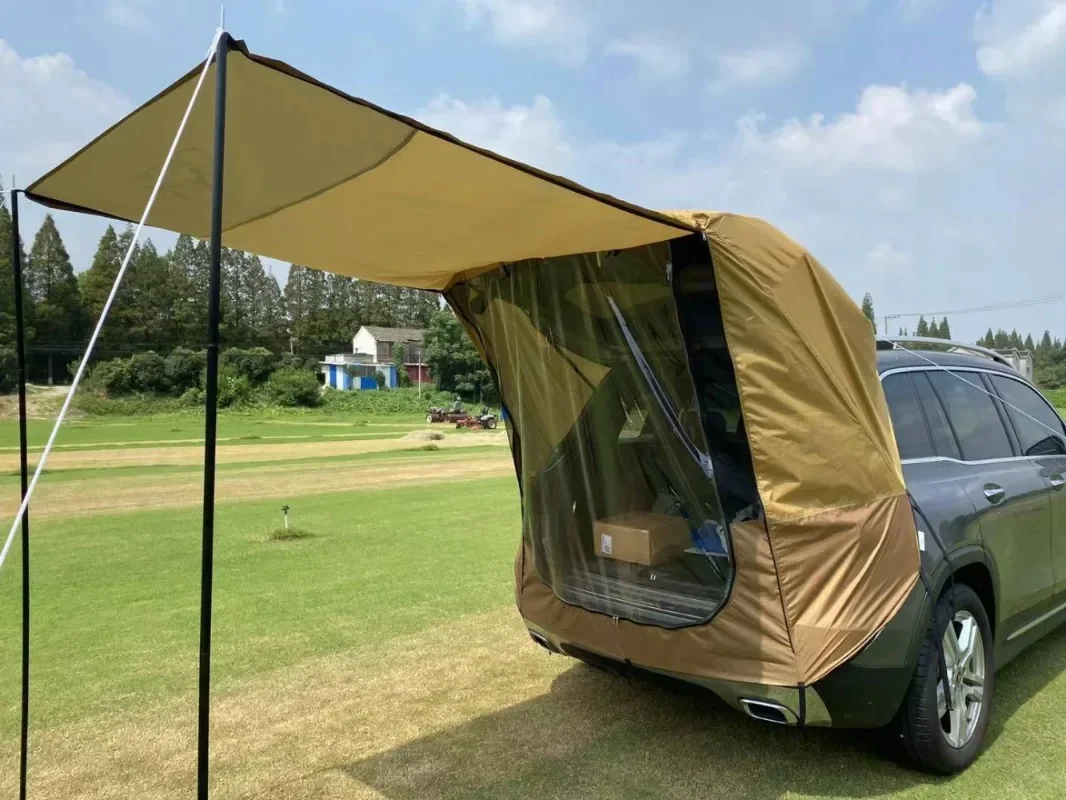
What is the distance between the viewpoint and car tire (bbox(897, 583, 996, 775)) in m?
3.44

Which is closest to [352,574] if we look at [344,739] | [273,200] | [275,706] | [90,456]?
[275,706]

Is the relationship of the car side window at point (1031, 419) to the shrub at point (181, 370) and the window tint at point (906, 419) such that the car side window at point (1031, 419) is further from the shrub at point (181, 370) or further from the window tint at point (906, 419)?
the shrub at point (181, 370)

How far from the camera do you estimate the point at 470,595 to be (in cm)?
686

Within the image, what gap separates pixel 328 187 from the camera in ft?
9.57

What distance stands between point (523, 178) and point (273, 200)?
3.48ft

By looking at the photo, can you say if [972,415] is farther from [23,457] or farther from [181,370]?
[181,370]

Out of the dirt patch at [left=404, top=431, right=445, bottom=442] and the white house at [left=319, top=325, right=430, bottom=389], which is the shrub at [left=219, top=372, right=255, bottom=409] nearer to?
the white house at [left=319, top=325, right=430, bottom=389]

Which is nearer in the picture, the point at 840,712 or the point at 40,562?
the point at 840,712

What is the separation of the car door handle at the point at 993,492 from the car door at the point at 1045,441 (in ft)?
2.39

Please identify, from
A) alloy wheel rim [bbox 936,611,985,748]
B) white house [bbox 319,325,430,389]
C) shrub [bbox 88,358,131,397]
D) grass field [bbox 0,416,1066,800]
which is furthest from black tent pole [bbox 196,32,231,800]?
white house [bbox 319,325,430,389]

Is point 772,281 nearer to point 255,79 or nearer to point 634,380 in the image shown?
point 634,380

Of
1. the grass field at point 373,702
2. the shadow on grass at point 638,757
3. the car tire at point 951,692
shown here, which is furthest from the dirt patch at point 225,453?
the car tire at point 951,692

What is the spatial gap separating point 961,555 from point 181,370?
6189cm

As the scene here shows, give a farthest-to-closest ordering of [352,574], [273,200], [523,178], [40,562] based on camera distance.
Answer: [40,562] < [352,574] < [273,200] < [523,178]
